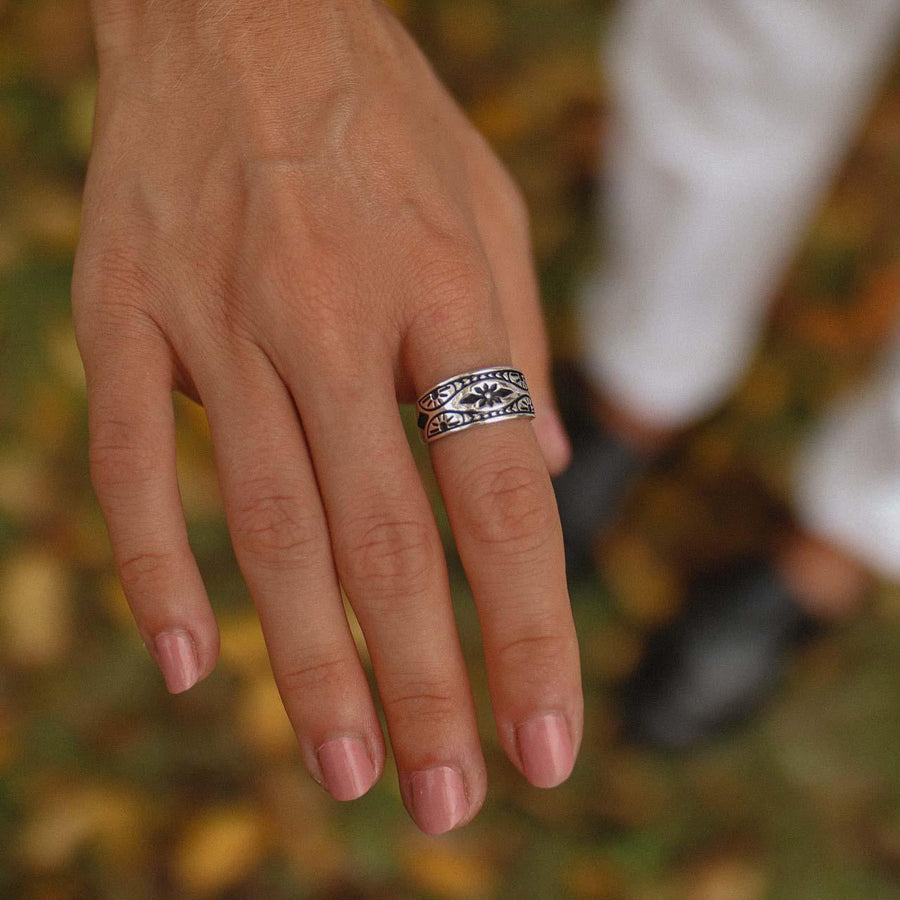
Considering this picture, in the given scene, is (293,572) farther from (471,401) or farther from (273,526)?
(471,401)

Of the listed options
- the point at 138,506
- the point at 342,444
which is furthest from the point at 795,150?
the point at 138,506

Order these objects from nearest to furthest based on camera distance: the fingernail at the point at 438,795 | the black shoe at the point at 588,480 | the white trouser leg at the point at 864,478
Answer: the fingernail at the point at 438,795 < the white trouser leg at the point at 864,478 < the black shoe at the point at 588,480

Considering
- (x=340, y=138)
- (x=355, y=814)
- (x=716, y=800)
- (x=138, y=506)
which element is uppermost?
(x=340, y=138)

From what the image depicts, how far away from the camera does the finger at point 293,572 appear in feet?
2.91

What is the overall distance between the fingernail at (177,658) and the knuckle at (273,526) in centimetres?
11

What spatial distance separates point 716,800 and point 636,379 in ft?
2.89

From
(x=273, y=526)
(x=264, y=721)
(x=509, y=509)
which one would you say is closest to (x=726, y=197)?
(x=509, y=509)

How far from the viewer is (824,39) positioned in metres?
1.38

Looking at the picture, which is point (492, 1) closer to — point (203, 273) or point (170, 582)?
point (203, 273)

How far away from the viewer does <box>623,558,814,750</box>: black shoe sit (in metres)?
1.89

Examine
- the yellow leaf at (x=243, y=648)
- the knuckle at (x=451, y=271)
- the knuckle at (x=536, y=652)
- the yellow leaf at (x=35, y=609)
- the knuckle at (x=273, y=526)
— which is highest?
the knuckle at (x=451, y=271)

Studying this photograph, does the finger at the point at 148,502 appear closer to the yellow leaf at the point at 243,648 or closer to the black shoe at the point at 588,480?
the yellow leaf at the point at 243,648

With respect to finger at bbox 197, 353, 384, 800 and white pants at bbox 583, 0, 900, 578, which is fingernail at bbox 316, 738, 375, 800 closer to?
finger at bbox 197, 353, 384, 800

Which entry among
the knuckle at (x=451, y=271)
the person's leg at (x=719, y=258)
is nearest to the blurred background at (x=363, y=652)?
the person's leg at (x=719, y=258)
